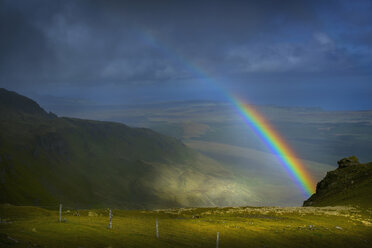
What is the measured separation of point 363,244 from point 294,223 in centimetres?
1660

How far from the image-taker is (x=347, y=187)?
415ft

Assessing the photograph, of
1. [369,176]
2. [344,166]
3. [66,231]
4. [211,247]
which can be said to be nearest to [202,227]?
[211,247]

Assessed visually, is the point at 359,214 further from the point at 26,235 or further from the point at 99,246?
the point at 26,235

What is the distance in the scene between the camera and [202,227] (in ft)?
191

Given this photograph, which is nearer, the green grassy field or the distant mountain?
the green grassy field

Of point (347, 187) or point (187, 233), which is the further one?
point (347, 187)

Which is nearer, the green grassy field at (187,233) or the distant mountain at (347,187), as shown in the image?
the green grassy field at (187,233)

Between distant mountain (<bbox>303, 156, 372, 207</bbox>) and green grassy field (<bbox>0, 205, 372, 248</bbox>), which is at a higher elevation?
distant mountain (<bbox>303, 156, 372, 207</bbox>)

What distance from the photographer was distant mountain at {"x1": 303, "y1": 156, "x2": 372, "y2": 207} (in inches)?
4193

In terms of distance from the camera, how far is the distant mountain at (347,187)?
349 ft

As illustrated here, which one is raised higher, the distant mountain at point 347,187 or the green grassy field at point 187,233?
the distant mountain at point 347,187

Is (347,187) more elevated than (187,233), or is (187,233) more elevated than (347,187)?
(347,187)

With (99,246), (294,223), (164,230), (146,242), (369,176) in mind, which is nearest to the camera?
(99,246)

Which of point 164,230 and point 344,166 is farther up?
point 344,166
